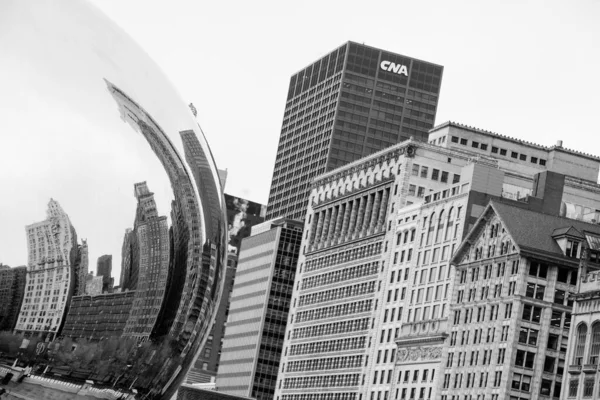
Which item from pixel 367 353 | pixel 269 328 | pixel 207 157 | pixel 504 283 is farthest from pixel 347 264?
pixel 207 157

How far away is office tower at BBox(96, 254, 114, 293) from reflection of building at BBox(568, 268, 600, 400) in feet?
300

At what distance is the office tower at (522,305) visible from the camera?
106812mm

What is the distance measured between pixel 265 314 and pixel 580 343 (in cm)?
7628

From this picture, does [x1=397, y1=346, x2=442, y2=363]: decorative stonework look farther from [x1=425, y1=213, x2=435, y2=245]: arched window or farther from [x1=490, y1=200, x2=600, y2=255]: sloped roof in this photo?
[x1=490, y1=200, x2=600, y2=255]: sloped roof

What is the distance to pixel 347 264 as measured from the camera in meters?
151

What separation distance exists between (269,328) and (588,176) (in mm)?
39499

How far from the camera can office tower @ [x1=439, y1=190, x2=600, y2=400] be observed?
4205 inches

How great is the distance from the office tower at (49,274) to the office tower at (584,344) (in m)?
91.5

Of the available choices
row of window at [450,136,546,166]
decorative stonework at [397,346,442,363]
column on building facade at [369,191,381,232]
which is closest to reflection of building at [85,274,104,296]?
decorative stonework at [397,346,442,363]

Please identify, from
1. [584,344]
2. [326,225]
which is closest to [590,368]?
[584,344]

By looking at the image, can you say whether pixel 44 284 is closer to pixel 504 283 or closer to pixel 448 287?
pixel 504 283

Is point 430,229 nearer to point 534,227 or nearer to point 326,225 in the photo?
point 534,227

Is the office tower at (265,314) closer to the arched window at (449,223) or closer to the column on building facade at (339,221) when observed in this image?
the column on building facade at (339,221)

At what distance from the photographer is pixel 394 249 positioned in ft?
450
